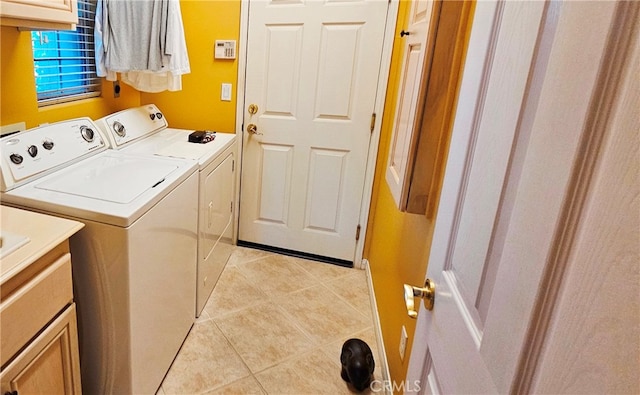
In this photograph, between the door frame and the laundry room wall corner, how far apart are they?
0.15ft

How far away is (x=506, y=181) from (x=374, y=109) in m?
2.08

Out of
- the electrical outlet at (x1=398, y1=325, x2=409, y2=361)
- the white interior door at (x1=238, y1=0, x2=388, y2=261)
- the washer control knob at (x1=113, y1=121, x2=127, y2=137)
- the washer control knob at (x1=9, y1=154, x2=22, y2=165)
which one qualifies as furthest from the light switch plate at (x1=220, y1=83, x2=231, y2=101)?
the electrical outlet at (x1=398, y1=325, x2=409, y2=361)

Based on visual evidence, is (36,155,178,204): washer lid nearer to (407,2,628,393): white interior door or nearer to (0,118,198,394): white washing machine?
(0,118,198,394): white washing machine

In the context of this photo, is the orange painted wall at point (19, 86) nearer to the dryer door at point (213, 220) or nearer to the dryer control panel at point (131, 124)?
the dryer control panel at point (131, 124)

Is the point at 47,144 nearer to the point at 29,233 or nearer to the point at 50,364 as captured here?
the point at 29,233

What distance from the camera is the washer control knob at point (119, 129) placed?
2112 mm

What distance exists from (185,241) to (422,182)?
1.16 m

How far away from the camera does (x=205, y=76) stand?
8.93 feet

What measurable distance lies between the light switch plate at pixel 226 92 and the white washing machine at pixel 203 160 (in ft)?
0.85

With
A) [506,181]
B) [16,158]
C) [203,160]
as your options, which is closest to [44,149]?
[16,158]


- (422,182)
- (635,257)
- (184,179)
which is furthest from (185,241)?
(635,257)

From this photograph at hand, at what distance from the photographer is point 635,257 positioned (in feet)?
1.05

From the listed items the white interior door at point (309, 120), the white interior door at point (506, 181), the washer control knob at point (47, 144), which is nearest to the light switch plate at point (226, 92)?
the white interior door at point (309, 120)

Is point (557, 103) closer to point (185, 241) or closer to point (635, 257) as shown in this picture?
point (635, 257)
